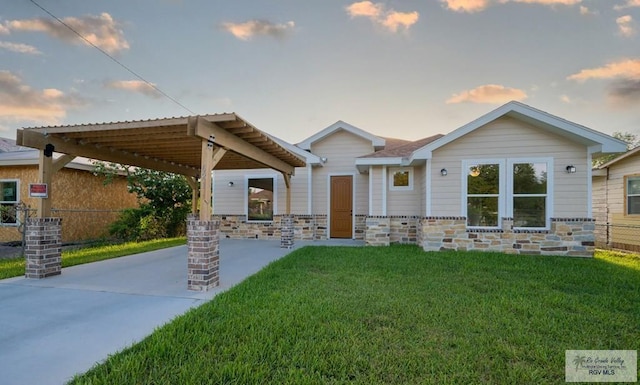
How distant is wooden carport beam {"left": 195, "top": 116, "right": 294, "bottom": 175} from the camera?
4461 mm

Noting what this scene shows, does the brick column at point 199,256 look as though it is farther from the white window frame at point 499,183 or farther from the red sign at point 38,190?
the white window frame at point 499,183

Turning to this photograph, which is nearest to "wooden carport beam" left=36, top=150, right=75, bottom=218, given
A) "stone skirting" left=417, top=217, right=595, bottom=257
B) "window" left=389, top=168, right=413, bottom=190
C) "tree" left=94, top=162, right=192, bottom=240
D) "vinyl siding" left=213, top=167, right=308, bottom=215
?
"tree" left=94, top=162, right=192, bottom=240

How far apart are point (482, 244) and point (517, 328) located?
525 cm

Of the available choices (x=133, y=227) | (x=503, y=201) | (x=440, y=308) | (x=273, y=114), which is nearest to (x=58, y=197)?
(x=133, y=227)

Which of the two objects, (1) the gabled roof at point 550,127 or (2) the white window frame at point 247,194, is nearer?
(1) the gabled roof at point 550,127

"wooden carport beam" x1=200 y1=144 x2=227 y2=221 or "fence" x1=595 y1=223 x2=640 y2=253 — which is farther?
"fence" x1=595 y1=223 x2=640 y2=253

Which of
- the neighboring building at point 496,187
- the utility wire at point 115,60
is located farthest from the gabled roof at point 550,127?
the utility wire at point 115,60

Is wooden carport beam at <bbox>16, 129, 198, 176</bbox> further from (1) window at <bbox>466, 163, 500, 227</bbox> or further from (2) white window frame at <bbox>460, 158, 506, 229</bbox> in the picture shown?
(1) window at <bbox>466, 163, 500, 227</bbox>

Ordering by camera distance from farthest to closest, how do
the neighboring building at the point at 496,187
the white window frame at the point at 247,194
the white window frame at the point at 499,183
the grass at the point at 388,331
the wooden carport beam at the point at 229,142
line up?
the white window frame at the point at 247,194 < the white window frame at the point at 499,183 < the neighboring building at the point at 496,187 < the wooden carport beam at the point at 229,142 < the grass at the point at 388,331

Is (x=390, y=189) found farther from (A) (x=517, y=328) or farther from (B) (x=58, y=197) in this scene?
(B) (x=58, y=197)

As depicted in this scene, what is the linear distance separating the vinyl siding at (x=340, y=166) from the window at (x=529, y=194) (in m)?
4.65

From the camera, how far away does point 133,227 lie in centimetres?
1105

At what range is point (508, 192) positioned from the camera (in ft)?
25.5

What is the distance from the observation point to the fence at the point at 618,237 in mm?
9188
